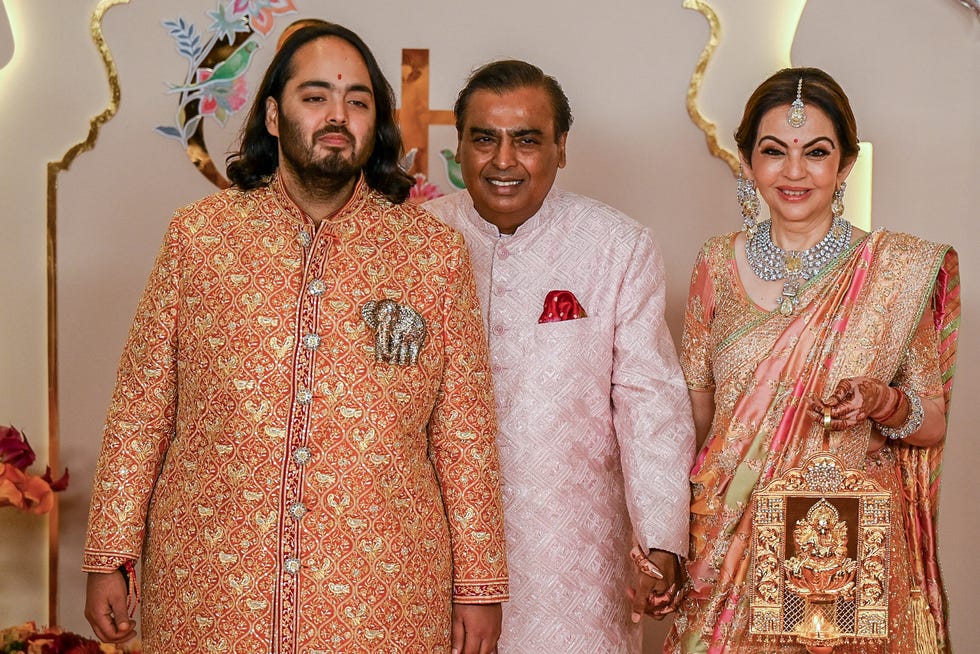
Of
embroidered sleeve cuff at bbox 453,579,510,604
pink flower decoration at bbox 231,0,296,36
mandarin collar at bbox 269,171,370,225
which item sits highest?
pink flower decoration at bbox 231,0,296,36

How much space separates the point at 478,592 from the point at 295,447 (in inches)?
19.5

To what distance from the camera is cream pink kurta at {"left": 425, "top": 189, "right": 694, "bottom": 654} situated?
9.78ft

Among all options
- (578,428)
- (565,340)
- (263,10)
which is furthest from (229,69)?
(578,428)

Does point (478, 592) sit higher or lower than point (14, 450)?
lower

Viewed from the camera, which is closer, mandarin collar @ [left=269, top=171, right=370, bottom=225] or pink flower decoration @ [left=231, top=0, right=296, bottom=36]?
mandarin collar @ [left=269, top=171, right=370, bottom=225]

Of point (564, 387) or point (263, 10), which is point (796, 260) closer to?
point (564, 387)

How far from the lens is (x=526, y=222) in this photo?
313 centimetres

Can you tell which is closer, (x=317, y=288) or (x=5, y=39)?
(x=317, y=288)

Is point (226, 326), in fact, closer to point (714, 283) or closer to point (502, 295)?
point (502, 295)

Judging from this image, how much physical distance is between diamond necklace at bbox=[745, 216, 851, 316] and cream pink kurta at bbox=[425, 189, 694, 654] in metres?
0.29

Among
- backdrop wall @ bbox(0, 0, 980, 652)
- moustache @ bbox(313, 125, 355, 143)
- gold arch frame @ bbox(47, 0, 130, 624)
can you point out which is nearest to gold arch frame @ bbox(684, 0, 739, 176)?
backdrop wall @ bbox(0, 0, 980, 652)

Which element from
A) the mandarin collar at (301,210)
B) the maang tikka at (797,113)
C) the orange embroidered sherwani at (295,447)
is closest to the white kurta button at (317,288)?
the orange embroidered sherwani at (295,447)

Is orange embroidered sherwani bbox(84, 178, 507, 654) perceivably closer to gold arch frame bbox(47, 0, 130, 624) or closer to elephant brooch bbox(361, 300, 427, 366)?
elephant brooch bbox(361, 300, 427, 366)

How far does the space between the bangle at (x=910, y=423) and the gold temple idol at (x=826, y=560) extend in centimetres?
18
